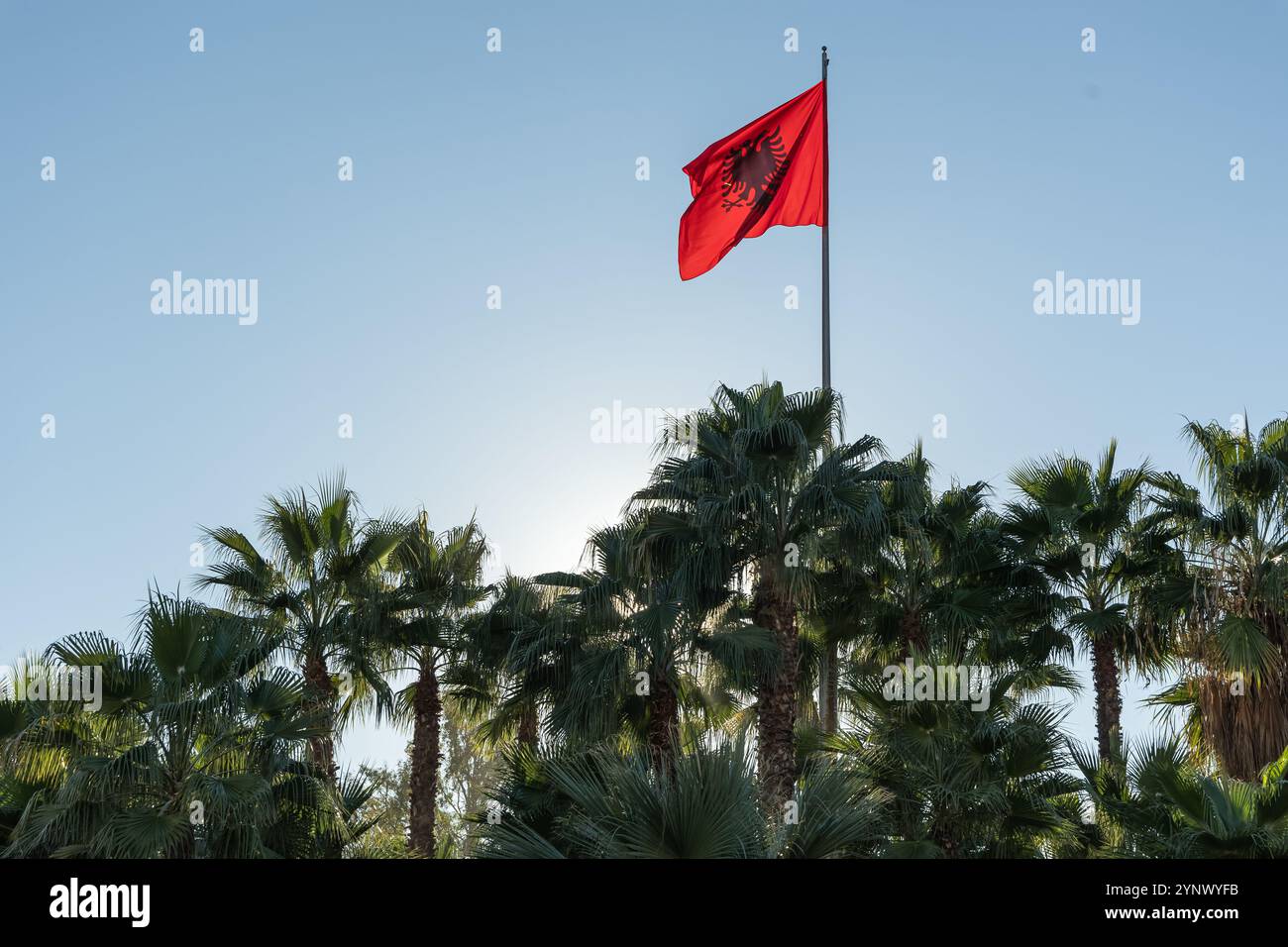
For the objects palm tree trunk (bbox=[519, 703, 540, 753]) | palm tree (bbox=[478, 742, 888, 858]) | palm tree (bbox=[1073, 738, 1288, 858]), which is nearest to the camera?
palm tree (bbox=[478, 742, 888, 858])

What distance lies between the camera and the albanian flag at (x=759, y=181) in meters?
19.9

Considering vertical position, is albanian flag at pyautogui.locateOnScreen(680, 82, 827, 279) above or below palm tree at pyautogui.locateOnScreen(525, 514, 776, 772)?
above

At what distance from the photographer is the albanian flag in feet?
65.4

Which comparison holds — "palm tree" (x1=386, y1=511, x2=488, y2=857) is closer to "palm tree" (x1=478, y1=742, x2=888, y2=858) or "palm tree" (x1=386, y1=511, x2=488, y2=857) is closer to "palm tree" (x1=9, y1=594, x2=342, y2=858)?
"palm tree" (x1=9, y1=594, x2=342, y2=858)

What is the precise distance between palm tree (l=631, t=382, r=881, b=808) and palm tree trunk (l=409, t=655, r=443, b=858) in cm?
579

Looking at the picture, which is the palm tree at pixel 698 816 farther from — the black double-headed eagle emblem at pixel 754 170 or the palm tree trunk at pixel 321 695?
the black double-headed eagle emblem at pixel 754 170

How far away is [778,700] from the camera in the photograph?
54.6 ft

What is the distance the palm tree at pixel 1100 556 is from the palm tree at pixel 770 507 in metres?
4.60

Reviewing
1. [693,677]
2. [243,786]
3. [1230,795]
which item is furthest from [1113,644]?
[243,786]

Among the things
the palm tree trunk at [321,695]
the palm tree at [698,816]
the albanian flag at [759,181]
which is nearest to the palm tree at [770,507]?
the albanian flag at [759,181]

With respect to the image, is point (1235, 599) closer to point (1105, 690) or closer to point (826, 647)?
point (1105, 690)

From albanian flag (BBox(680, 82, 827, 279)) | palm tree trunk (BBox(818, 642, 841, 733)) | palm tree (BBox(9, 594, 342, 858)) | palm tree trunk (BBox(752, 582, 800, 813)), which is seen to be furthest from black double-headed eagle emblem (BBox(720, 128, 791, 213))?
palm tree (BBox(9, 594, 342, 858))

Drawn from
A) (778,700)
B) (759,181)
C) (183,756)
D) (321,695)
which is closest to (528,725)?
(321,695)
